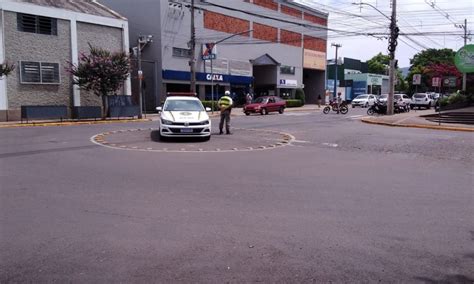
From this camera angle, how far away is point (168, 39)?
39969mm

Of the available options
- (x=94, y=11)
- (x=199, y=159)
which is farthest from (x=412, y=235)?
(x=94, y=11)

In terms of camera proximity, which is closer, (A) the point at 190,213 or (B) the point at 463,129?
(A) the point at 190,213

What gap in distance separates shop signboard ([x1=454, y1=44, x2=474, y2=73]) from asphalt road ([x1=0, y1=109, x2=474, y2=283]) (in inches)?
1018

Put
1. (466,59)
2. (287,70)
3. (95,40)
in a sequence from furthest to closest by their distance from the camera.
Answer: (287,70)
(466,59)
(95,40)

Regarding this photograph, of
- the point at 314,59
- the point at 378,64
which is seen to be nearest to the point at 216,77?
the point at 314,59

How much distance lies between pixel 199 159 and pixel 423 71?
275 feet

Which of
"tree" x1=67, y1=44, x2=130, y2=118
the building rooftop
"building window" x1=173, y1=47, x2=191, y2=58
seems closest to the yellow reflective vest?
"tree" x1=67, y1=44, x2=130, y2=118

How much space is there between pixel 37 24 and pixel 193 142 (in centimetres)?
1792

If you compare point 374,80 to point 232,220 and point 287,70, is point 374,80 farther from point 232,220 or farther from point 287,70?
point 232,220

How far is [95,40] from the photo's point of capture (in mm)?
31641

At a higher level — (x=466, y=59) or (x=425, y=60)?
(x=425, y=60)

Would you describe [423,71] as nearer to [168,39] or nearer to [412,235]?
[168,39]

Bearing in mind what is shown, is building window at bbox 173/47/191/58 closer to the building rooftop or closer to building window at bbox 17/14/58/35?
the building rooftop

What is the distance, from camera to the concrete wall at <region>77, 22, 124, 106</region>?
30.8 metres
